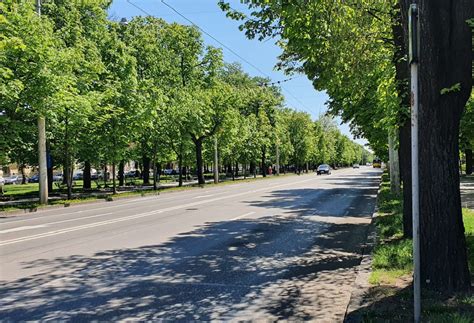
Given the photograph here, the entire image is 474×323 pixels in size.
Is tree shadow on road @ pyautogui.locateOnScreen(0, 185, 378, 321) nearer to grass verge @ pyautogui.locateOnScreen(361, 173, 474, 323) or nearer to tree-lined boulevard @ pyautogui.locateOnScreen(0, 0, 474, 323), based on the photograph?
tree-lined boulevard @ pyautogui.locateOnScreen(0, 0, 474, 323)

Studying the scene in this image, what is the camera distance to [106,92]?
26625mm

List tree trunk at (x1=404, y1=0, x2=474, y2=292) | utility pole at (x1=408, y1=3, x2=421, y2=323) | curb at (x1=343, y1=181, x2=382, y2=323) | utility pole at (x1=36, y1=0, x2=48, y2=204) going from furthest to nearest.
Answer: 1. utility pole at (x1=36, y1=0, x2=48, y2=204)
2. tree trunk at (x1=404, y1=0, x2=474, y2=292)
3. curb at (x1=343, y1=181, x2=382, y2=323)
4. utility pole at (x1=408, y1=3, x2=421, y2=323)

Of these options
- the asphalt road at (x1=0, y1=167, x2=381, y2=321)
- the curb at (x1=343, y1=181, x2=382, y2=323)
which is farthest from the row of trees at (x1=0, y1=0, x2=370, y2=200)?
the curb at (x1=343, y1=181, x2=382, y2=323)

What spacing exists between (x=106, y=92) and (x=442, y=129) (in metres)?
23.6

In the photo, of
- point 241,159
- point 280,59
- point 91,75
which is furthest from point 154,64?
point 280,59

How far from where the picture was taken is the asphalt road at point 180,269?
5719 millimetres

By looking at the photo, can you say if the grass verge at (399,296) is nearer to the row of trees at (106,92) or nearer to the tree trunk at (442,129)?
the tree trunk at (442,129)

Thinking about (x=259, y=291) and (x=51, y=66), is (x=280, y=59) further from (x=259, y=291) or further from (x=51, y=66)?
→ (x=51, y=66)

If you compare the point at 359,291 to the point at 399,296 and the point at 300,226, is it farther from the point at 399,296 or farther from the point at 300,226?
the point at 300,226

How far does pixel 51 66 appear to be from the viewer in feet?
69.6

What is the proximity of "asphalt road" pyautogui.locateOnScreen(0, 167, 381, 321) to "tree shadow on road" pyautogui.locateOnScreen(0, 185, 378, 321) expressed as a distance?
0.01 meters

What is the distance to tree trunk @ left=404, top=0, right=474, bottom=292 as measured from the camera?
541 centimetres

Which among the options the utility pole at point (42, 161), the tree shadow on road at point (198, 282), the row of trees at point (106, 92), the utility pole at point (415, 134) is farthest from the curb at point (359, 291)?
the utility pole at point (42, 161)

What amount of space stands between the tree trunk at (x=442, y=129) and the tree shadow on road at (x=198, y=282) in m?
1.34
